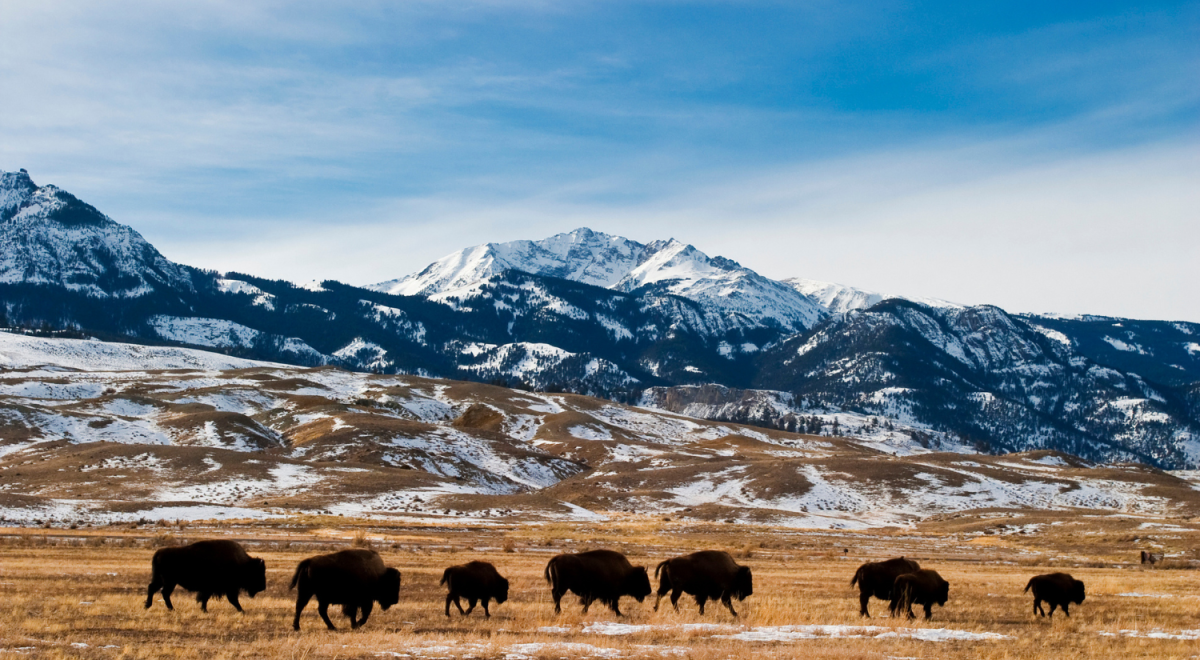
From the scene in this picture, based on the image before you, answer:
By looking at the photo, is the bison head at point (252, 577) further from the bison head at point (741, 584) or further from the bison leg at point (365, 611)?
the bison head at point (741, 584)

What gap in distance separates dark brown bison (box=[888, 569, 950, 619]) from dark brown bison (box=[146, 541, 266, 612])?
670 inches

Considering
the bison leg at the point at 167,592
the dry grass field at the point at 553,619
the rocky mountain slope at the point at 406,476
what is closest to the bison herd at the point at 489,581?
the bison leg at the point at 167,592

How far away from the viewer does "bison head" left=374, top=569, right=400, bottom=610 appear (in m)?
20.9

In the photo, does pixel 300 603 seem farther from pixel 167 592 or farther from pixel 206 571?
pixel 167 592

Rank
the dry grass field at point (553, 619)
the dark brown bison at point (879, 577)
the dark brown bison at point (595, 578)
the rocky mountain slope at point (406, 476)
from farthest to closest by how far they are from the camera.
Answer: the rocky mountain slope at point (406, 476), the dark brown bison at point (879, 577), the dark brown bison at point (595, 578), the dry grass field at point (553, 619)

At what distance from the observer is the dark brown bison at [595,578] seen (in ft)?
76.9

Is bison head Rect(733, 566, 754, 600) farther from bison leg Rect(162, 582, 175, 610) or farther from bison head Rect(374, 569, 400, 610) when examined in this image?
bison leg Rect(162, 582, 175, 610)

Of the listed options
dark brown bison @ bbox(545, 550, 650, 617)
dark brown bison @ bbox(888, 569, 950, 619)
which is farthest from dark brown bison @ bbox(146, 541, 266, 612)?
dark brown bison @ bbox(888, 569, 950, 619)

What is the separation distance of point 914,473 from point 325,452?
89602 mm

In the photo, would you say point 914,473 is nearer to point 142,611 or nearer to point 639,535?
point 639,535

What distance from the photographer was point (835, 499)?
119750 mm

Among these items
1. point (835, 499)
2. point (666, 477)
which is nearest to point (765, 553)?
point (835, 499)

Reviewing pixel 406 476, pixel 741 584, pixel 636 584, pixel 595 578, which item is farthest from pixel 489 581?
pixel 406 476

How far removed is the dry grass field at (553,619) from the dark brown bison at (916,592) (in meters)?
0.58
